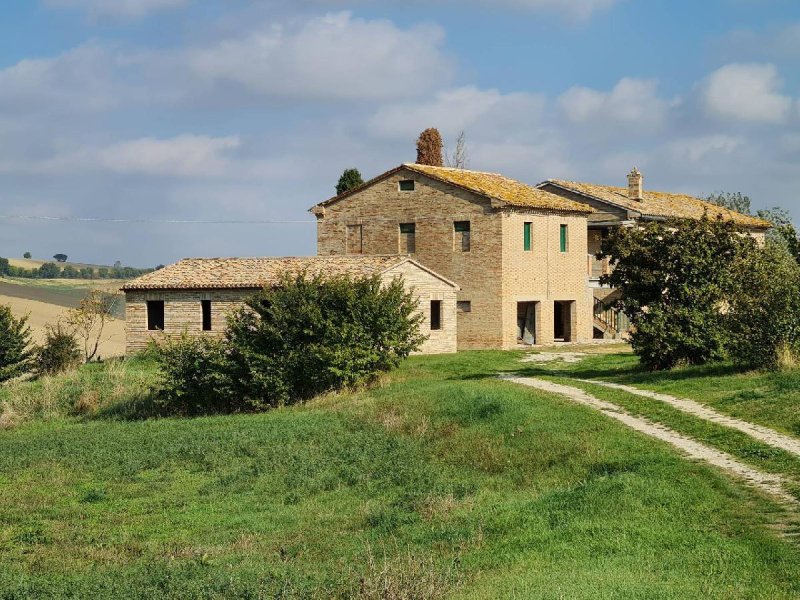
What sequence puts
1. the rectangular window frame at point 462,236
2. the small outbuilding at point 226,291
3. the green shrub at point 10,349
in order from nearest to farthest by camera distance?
the small outbuilding at point 226,291, the green shrub at point 10,349, the rectangular window frame at point 462,236

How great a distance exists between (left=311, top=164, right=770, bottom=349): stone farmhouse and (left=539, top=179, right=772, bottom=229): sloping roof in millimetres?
600

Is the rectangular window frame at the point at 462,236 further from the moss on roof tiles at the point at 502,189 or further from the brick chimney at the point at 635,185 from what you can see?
the brick chimney at the point at 635,185

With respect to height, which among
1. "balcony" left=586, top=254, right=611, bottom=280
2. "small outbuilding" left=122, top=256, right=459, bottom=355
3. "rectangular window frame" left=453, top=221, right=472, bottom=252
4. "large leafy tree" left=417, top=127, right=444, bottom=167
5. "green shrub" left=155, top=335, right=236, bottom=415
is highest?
"large leafy tree" left=417, top=127, right=444, bottom=167

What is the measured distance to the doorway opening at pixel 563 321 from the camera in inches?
1988

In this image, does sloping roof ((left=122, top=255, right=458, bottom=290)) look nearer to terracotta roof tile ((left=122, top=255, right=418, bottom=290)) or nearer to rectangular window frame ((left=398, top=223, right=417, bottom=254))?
terracotta roof tile ((left=122, top=255, right=418, bottom=290))

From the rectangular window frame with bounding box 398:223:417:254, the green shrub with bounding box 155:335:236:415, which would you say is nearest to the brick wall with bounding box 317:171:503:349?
the rectangular window frame with bounding box 398:223:417:254

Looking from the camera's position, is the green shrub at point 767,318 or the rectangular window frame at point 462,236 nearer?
the green shrub at point 767,318

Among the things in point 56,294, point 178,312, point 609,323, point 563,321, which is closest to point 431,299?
point 563,321

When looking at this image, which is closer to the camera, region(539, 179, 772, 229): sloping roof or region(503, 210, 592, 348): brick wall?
region(503, 210, 592, 348): brick wall

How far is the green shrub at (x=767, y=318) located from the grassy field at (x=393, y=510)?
3.60 ft

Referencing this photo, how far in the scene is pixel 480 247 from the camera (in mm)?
46812

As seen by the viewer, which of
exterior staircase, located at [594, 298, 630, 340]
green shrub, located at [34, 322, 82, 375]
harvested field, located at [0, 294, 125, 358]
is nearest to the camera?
green shrub, located at [34, 322, 82, 375]

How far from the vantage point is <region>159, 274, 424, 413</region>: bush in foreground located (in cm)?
3366

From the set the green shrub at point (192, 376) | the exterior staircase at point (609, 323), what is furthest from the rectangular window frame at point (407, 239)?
the green shrub at point (192, 376)
